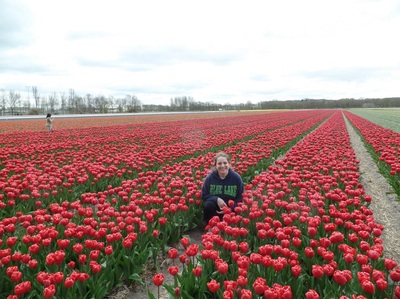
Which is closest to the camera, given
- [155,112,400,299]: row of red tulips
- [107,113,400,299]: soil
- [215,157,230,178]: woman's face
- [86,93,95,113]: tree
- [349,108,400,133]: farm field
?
[155,112,400,299]: row of red tulips

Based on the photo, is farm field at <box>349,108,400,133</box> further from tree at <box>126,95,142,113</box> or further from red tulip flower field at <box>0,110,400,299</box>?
tree at <box>126,95,142,113</box>

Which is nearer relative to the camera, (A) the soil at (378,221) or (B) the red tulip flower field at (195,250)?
(B) the red tulip flower field at (195,250)

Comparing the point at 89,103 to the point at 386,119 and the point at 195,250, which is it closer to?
the point at 386,119

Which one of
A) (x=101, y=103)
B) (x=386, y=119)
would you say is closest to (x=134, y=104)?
(x=101, y=103)

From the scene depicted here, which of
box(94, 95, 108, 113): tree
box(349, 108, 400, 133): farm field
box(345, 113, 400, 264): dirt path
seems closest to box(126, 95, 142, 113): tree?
box(94, 95, 108, 113): tree

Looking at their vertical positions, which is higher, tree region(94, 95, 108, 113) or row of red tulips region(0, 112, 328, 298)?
tree region(94, 95, 108, 113)

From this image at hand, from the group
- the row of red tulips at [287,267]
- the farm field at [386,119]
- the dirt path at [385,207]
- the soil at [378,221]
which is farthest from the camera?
the farm field at [386,119]

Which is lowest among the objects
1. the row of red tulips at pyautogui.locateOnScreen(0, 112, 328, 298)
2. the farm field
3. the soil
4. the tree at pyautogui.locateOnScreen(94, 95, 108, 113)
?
the soil

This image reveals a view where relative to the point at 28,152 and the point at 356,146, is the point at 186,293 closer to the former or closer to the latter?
the point at 28,152

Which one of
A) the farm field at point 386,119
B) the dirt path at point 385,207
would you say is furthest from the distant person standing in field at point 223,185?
the farm field at point 386,119

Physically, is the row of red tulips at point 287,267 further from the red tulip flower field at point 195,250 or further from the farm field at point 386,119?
the farm field at point 386,119

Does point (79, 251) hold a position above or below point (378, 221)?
above

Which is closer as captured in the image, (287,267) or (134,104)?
(287,267)

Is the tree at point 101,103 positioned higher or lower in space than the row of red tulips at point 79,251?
higher
